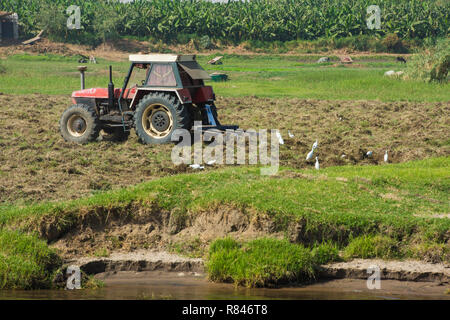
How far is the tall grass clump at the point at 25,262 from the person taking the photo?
27.0 feet

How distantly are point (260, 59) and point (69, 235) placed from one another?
153 ft

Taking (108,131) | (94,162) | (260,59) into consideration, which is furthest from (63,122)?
(260,59)

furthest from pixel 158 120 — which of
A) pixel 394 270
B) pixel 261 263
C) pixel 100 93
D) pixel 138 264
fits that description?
pixel 394 270

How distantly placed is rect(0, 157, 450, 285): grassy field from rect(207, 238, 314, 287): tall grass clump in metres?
0.02

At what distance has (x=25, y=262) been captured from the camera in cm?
841

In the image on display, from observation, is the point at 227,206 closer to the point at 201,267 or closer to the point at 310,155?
the point at 201,267

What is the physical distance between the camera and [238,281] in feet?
26.9

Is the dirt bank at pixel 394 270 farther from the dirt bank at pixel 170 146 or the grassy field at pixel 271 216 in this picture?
the dirt bank at pixel 170 146

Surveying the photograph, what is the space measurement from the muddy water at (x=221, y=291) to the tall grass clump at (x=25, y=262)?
0.16m

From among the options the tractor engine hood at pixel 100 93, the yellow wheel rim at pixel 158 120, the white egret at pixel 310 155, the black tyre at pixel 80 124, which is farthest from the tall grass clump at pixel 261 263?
the black tyre at pixel 80 124

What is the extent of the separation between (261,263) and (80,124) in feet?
29.9

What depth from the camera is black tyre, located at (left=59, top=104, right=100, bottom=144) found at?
52.4ft

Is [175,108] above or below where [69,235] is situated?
above

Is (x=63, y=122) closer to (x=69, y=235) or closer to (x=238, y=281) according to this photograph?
(x=69, y=235)
